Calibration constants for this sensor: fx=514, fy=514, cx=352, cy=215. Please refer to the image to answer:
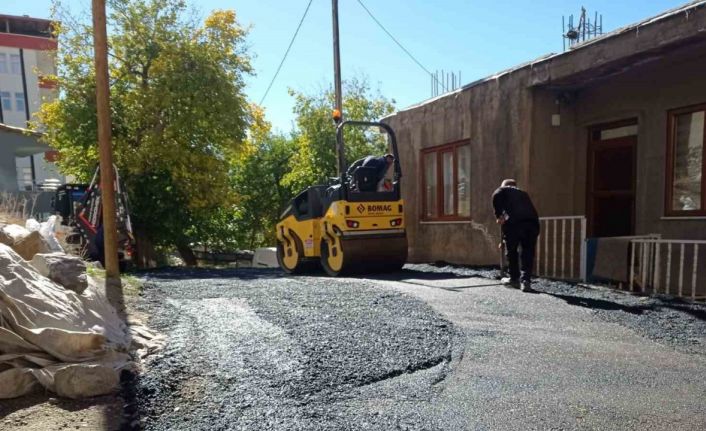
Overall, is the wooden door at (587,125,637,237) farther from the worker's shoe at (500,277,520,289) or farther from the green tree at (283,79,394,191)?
the green tree at (283,79,394,191)

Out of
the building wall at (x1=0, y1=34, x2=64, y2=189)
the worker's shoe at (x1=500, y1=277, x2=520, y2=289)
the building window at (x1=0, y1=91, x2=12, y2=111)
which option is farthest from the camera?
the building window at (x1=0, y1=91, x2=12, y2=111)

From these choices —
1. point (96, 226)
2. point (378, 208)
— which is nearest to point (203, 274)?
point (96, 226)

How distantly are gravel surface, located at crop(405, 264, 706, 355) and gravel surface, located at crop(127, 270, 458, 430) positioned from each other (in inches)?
74.4

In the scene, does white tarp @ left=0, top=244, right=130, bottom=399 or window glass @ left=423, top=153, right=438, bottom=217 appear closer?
white tarp @ left=0, top=244, right=130, bottom=399

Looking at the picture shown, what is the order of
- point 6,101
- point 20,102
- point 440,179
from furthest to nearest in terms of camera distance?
point 20,102 → point 6,101 → point 440,179

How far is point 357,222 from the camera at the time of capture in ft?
29.7

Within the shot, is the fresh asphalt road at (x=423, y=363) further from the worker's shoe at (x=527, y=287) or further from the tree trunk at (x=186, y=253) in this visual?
the tree trunk at (x=186, y=253)

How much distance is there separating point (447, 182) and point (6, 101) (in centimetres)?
3906

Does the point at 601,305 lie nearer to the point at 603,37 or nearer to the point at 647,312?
the point at 647,312

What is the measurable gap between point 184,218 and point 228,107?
3.76 metres

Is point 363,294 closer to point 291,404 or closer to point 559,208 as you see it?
point 291,404

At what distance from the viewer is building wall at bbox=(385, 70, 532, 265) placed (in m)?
9.06

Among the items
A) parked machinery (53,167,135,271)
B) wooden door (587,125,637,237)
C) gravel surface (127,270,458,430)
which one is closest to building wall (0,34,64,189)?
parked machinery (53,167,135,271)

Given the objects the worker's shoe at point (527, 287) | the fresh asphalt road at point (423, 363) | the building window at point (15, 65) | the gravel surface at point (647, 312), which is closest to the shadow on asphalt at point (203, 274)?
the fresh asphalt road at point (423, 363)
